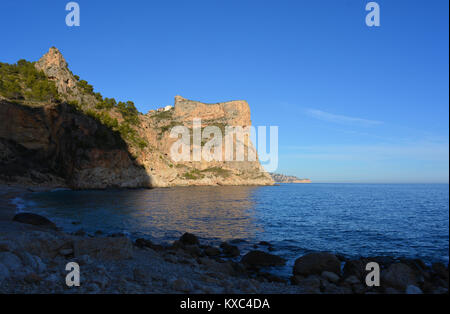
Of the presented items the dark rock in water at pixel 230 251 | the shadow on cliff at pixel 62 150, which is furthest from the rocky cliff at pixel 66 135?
the dark rock in water at pixel 230 251

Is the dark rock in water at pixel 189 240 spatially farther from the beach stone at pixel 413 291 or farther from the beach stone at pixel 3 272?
the beach stone at pixel 413 291

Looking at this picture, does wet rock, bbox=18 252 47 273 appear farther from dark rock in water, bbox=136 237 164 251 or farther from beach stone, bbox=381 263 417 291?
beach stone, bbox=381 263 417 291

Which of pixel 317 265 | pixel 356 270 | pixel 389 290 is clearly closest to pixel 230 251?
pixel 317 265

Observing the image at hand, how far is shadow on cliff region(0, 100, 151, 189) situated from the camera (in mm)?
61406

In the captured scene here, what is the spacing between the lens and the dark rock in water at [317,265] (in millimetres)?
10805

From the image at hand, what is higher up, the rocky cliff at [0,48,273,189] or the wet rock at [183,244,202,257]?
the rocky cliff at [0,48,273,189]

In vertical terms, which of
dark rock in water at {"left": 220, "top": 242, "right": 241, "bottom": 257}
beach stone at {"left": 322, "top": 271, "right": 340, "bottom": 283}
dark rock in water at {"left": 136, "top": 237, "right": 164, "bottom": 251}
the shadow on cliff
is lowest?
dark rock in water at {"left": 220, "top": 242, "right": 241, "bottom": 257}

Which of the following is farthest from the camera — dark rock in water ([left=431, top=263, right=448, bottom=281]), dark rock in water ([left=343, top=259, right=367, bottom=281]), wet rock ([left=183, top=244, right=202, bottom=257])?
wet rock ([left=183, top=244, right=202, bottom=257])

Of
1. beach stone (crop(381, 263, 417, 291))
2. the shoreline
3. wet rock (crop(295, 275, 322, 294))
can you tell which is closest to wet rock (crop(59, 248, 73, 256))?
the shoreline

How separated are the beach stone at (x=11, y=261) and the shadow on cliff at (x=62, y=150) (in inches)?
2596

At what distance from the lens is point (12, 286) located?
19.5ft

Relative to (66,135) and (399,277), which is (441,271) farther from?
(66,135)
